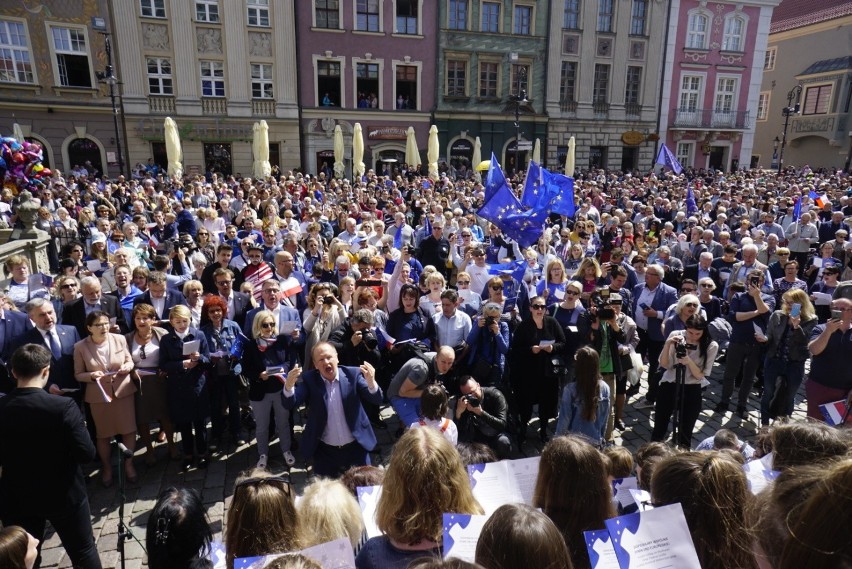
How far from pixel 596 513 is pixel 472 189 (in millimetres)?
17649

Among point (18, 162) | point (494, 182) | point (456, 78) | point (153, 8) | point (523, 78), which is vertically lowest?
point (494, 182)

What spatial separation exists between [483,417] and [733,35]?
38.5 meters

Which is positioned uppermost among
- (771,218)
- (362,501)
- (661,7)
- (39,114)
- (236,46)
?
(661,7)

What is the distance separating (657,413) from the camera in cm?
566

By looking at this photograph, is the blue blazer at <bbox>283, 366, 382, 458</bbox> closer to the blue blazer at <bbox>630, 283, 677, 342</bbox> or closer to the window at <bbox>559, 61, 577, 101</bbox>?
the blue blazer at <bbox>630, 283, 677, 342</bbox>

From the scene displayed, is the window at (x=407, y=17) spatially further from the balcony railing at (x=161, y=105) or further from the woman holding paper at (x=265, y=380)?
the woman holding paper at (x=265, y=380)

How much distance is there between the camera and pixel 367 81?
28891 millimetres

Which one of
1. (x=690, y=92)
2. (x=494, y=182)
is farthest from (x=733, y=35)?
(x=494, y=182)

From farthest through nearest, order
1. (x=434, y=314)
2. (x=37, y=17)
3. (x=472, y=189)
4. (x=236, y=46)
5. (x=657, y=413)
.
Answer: (x=236, y=46), (x=37, y=17), (x=472, y=189), (x=434, y=314), (x=657, y=413)

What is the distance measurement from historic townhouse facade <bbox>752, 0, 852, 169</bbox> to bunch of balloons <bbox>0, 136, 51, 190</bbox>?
137 feet

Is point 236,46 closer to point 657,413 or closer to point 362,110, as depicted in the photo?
point 362,110

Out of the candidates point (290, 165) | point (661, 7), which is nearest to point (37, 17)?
point (290, 165)

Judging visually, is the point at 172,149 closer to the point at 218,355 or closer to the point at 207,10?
the point at 207,10

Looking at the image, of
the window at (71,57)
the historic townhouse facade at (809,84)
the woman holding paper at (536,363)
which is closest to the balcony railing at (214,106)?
the window at (71,57)
